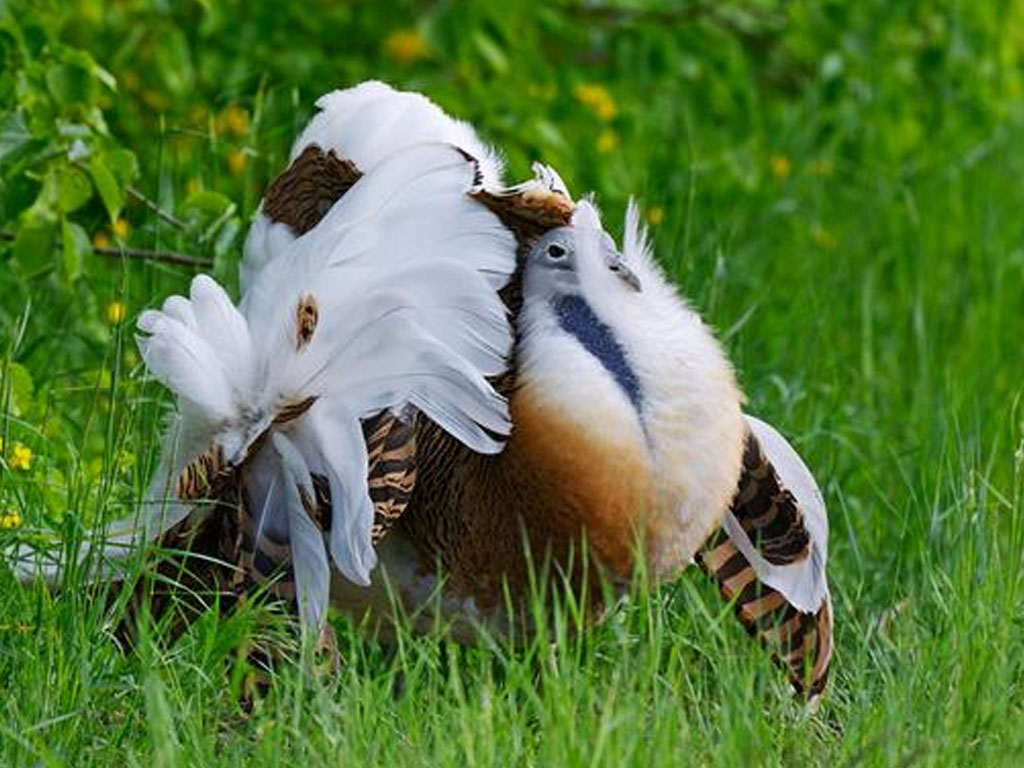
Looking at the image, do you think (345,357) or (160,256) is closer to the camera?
(345,357)

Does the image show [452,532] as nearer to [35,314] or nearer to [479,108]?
[35,314]

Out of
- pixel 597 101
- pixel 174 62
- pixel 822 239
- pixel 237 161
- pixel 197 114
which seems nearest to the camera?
pixel 237 161

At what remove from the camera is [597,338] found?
3762 mm

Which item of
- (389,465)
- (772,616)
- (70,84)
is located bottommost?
(772,616)

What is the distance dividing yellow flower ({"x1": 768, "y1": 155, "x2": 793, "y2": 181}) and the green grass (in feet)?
0.05

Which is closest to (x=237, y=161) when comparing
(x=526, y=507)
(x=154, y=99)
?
(x=154, y=99)

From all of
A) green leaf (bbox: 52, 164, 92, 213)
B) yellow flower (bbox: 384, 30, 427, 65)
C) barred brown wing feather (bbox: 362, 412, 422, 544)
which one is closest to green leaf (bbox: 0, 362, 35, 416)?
green leaf (bbox: 52, 164, 92, 213)

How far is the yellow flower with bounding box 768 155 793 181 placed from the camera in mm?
6777

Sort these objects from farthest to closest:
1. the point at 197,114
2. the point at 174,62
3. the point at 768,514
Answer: the point at 174,62, the point at 197,114, the point at 768,514

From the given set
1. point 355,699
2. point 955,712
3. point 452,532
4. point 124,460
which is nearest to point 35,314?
point 124,460

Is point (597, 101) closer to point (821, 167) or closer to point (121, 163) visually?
point (821, 167)

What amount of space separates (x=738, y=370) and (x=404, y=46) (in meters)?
1.84

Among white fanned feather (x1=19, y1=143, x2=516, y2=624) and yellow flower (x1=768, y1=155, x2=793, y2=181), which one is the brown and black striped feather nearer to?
white fanned feather (x1=19, y1=143, x2=516, y2=624)

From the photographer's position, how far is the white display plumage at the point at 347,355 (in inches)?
147
